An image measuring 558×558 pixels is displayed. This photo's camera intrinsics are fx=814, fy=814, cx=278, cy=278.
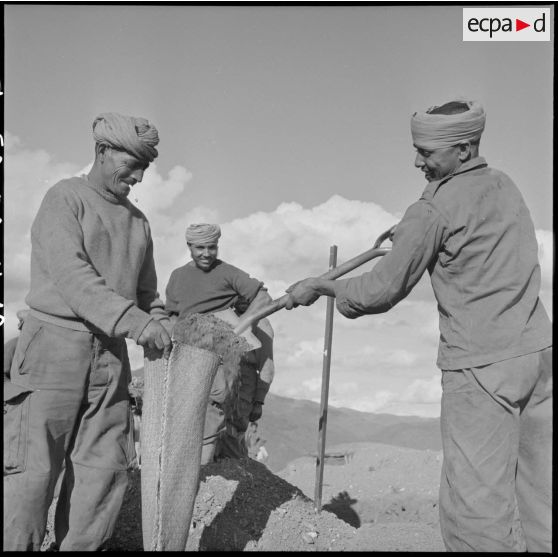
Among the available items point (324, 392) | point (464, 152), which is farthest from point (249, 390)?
point (464, 152)

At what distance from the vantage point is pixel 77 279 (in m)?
3.52

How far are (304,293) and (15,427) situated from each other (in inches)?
56.0

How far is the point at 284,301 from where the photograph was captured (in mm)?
3797

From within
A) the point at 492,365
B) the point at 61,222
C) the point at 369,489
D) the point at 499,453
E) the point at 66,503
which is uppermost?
the point at 61,222

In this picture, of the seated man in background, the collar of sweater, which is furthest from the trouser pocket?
the seated man in background

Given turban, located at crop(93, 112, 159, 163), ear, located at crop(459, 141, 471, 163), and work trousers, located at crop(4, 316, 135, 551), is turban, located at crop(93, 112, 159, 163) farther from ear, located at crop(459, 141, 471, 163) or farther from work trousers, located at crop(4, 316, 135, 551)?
ear, located at crop(459, 141, 471, 163)

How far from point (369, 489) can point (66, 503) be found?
579cm

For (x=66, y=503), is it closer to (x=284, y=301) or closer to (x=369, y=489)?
(x=284, y=301)

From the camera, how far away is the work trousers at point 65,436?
3.54 metres

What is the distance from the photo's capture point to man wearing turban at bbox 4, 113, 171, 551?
3.54 metres

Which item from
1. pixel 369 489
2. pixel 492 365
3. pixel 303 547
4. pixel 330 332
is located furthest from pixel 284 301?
pixel 369 489

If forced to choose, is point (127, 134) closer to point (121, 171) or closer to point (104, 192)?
point (121, 171)

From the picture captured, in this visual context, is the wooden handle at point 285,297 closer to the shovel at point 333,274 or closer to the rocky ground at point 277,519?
the shovel at point 333,274

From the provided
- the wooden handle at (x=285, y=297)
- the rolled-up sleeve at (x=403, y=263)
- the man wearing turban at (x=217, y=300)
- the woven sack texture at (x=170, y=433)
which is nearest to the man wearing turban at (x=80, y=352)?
the woven sack texture at (x=170, y=433)
